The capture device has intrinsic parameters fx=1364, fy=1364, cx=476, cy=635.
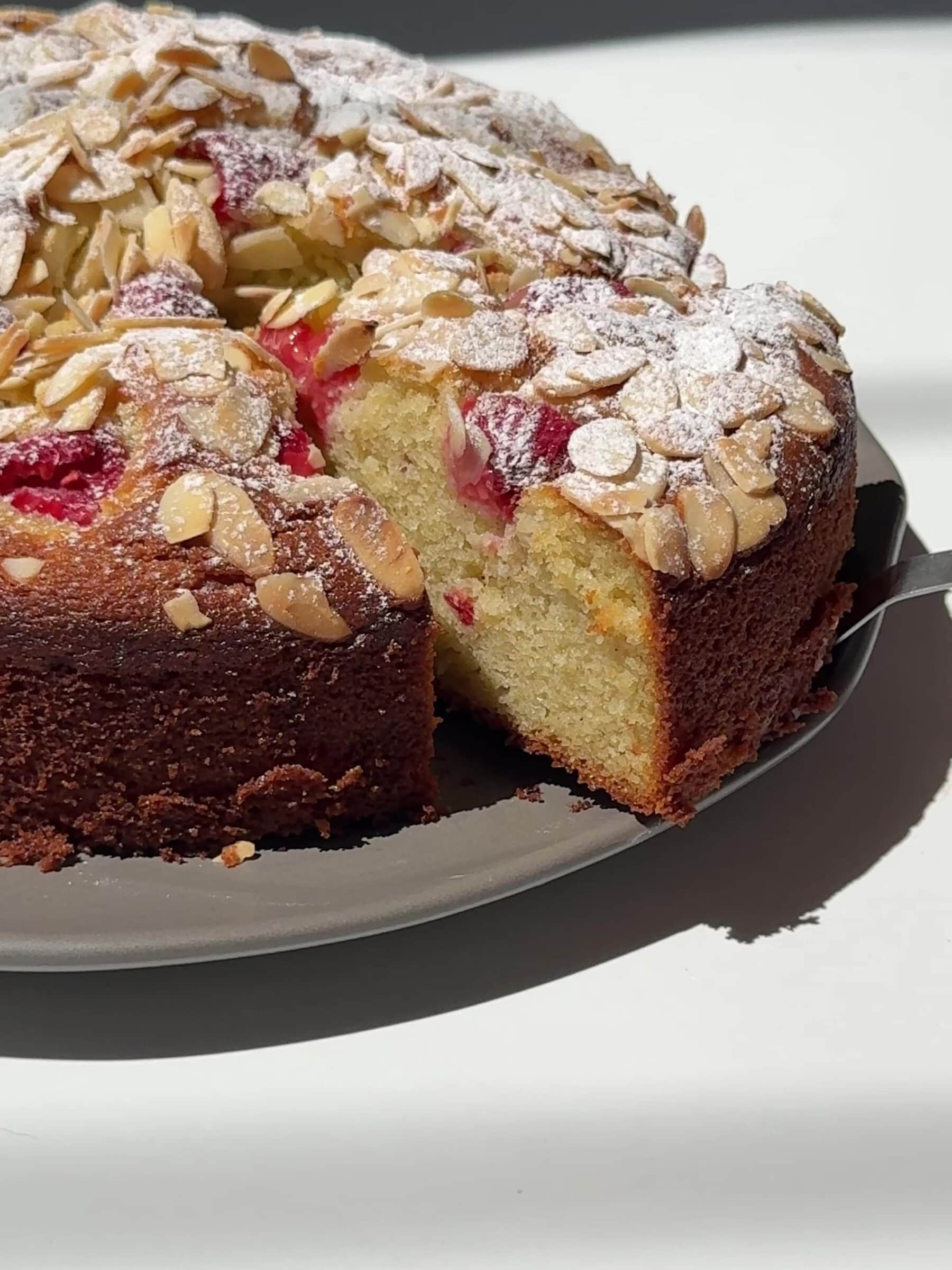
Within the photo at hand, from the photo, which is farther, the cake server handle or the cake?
the cake server handle

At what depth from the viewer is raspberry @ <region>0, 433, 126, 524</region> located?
1.52 metres

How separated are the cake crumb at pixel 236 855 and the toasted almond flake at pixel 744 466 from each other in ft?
2.25

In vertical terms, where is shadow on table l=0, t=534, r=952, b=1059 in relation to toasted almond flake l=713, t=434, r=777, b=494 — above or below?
below

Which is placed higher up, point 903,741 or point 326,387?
point 326,387

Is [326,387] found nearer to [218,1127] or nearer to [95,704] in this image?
[95,704]

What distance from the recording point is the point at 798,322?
71.4 inches

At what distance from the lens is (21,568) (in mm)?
1425

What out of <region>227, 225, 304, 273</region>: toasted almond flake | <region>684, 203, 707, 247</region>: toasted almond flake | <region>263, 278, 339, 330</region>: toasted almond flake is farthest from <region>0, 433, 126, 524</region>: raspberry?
<region>684, 203, 707, 247</region>: toasted almond flake

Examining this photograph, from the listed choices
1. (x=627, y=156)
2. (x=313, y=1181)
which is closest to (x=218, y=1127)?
(x=313, y=1181)

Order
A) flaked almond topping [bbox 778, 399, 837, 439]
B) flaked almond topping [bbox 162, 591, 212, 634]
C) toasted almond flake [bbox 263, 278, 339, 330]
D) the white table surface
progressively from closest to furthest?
1. the white table surface
2. flaked almond topping [bbox 162, 591, 212, 634]
3. flaked almond topping [bbox 778, 399, 837, 439]
4. toasted almond flake [bbox 263, 278, 339, 330]

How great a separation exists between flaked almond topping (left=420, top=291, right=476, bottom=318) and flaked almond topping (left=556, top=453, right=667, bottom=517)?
1.08 feet

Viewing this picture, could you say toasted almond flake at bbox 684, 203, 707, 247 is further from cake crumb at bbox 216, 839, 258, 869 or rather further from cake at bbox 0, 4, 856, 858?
cake crumb at bbox 216, 839, 258, 869

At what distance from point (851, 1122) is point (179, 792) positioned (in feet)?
2.63

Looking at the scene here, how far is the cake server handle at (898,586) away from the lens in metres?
1.79
